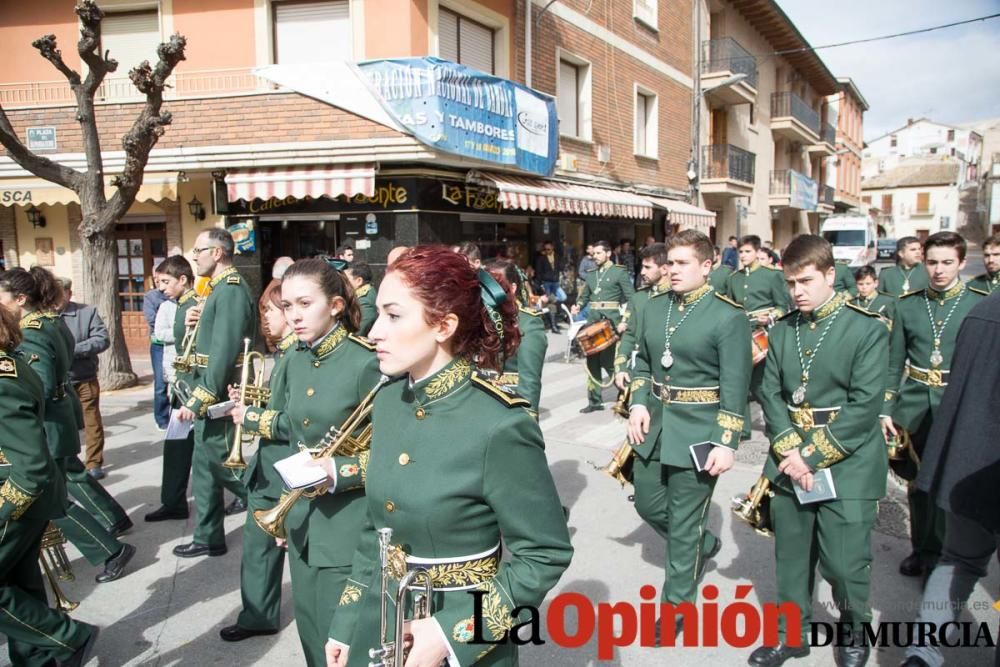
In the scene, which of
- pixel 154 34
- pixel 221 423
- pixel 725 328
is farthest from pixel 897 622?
pixel 154 34

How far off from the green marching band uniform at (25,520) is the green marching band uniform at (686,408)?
9.55 feet

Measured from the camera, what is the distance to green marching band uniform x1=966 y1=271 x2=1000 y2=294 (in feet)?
15.9

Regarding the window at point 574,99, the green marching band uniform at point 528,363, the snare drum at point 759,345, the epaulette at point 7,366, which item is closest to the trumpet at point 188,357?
the epaulette at point 7,366

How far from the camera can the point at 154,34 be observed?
12727 millimetres

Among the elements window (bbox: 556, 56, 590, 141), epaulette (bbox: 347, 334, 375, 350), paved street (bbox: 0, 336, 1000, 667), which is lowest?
paved street (bbox: 0, 336, 1000, 667)

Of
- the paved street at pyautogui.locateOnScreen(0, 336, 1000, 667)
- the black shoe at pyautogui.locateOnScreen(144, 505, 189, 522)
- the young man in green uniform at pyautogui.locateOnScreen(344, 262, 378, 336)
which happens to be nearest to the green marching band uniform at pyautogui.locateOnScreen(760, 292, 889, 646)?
the paved street at pyautogui.locateOnScreen(0, 336, 1000, 667)

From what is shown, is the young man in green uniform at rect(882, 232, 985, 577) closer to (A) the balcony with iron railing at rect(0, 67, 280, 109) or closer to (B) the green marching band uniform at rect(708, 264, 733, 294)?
(B) the green marching band uniform at rect(708, 264, 733, 294)

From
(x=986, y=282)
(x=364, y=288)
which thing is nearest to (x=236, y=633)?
(x=364, y=288)

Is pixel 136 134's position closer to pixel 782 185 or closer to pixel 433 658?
pixel 433 658

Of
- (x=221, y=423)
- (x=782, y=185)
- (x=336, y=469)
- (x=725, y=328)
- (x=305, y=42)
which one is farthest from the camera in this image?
(x=782, y=185)

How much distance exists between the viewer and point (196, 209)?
1298 centimetres

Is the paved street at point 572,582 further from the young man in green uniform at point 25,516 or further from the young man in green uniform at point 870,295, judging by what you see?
the young man in green uniform at point 870,295

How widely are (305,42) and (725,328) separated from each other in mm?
10778

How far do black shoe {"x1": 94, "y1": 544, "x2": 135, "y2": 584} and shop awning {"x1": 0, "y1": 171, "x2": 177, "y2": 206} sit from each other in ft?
30.6
